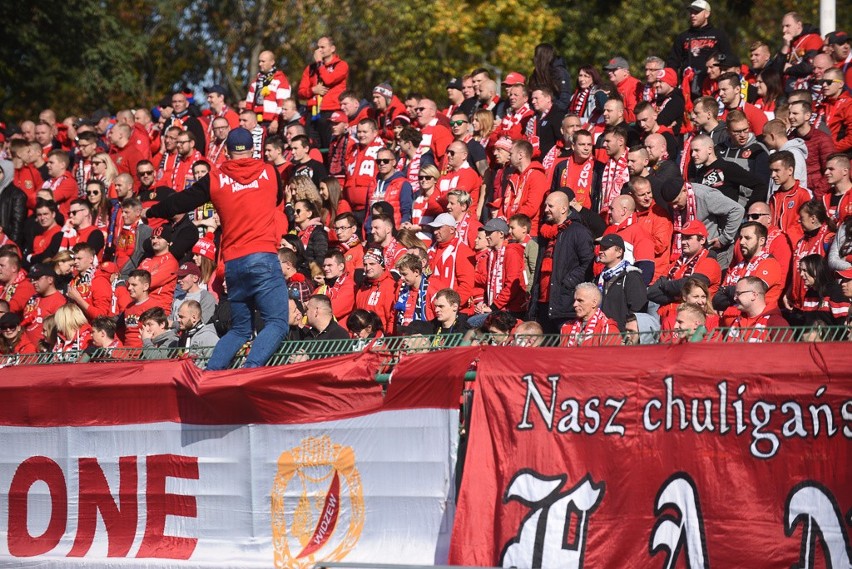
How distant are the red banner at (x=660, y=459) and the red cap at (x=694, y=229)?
4593 mm

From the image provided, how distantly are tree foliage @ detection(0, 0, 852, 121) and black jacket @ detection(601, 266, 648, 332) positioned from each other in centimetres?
2366

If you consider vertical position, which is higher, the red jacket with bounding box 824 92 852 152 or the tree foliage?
the tree foliage

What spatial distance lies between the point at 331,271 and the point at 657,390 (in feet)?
21.6

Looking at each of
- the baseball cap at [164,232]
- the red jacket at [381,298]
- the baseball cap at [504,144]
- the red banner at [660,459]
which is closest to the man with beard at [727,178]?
the baseball cap at [504,144]

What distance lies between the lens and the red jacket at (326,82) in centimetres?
1902

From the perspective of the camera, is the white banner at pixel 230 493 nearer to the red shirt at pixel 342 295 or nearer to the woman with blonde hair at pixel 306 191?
the red shirt at pixel 342 295

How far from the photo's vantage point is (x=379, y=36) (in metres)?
36.5

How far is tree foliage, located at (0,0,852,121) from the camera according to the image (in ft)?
117

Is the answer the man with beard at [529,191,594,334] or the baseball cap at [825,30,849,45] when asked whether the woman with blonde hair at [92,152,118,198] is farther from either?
the baseball cap at [825,30,849,45]

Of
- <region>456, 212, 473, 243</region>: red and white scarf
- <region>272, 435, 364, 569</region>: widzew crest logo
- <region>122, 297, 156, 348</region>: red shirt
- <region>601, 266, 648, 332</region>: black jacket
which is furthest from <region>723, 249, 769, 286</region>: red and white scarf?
<region>122, 297, 156, 348</region>: red shirt

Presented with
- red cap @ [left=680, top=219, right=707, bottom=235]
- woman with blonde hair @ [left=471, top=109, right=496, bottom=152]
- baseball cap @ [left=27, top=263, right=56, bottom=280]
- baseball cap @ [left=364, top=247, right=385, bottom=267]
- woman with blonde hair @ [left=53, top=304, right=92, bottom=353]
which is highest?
woman with blonde hair @ [left=471, top=109, right=496, bottom=152]

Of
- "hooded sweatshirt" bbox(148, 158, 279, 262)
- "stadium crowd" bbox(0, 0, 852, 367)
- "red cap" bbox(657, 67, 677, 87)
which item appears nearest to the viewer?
"hooded sweatshirt" bbox(148, 158, 279, 262)

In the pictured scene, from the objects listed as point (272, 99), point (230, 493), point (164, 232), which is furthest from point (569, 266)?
point (272, 99)

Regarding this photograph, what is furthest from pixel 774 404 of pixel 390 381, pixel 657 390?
pixel 390 381
